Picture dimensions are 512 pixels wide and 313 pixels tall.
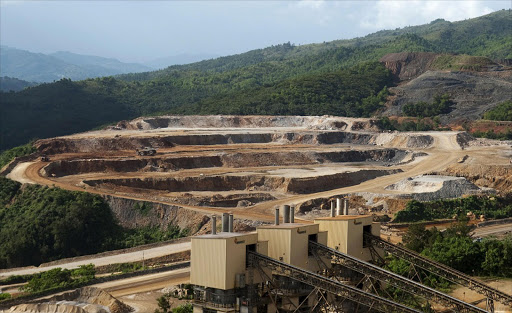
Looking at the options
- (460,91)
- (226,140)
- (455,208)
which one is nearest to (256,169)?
(226,140)

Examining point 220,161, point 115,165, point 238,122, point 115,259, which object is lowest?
point 115,259

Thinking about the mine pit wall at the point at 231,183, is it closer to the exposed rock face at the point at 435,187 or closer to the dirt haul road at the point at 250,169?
the dirt haul road at the point at 250,169

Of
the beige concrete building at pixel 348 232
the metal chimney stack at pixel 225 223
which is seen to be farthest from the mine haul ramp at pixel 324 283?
the beige concrete building at pixel 348 232

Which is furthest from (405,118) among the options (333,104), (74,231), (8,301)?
(8,301)

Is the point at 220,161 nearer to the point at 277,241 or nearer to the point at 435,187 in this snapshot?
the point at 435,187

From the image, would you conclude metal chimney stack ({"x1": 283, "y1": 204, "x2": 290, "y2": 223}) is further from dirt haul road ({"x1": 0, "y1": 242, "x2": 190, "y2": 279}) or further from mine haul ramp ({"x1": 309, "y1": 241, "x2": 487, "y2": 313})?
dirt haul road ({"x1": 0, "y1": 242, "x2": 190, "y2": 279})
